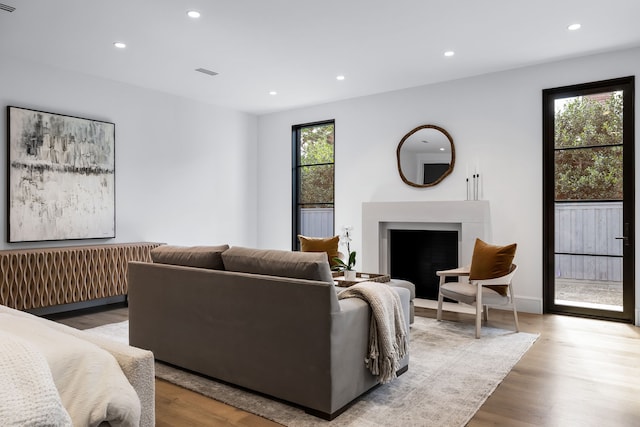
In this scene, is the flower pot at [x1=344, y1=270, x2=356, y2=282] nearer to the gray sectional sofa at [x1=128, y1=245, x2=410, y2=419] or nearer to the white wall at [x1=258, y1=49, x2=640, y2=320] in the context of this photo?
the gray sectional sofa at [x1=128, y1=245, x2=410, y2=419]

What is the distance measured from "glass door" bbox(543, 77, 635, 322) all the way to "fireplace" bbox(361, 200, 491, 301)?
77 cm

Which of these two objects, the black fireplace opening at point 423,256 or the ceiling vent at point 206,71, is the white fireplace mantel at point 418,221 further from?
the ceiling vent at point 206,71

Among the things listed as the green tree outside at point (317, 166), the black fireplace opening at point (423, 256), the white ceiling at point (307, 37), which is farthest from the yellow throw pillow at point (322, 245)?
the white ceiling at point (307, 37)

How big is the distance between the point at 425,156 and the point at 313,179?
1.94 meters

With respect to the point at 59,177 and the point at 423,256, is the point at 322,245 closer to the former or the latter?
the point at 423,256

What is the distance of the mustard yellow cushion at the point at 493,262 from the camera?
4.04 meters

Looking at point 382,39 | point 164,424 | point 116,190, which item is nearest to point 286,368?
point 164,424

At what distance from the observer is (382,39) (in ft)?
13.8

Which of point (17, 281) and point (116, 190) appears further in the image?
point (116, 190)

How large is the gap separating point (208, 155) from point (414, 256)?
3.39 metres

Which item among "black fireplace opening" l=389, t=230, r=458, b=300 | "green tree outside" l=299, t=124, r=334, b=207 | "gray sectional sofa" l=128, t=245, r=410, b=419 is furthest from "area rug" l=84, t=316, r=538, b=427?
"green tree outside" l=299, t=124, r=334, b=207

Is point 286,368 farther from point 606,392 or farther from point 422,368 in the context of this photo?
point 606,392

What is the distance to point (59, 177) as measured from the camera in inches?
193

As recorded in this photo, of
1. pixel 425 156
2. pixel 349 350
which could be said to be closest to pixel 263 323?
pixel 349 350
